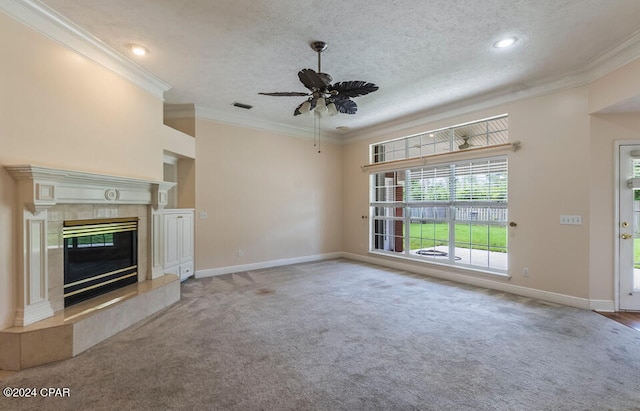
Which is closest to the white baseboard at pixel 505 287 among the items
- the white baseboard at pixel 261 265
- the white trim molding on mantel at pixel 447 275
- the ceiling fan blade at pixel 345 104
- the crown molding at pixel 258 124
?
the white trim molding on mantel at pixel 447 275

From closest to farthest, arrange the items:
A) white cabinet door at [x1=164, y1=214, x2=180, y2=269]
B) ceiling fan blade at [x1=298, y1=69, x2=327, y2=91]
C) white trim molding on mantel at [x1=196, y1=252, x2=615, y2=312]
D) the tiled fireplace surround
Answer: the tiled fireplace surround < ceiling fan blade at [x1=298, y1=69, x2=327, y2=91] < white trim molding on mantel at [x1=196, y1=252, x2=615, y2=312] < white cabinet door at [x1=164, y1=214, x2=180, y2=269]

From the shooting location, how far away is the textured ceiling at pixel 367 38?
8.36 feet

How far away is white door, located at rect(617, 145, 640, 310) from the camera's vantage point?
3609 mm

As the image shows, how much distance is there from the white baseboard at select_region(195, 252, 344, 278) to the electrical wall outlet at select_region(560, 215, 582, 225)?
175 inches

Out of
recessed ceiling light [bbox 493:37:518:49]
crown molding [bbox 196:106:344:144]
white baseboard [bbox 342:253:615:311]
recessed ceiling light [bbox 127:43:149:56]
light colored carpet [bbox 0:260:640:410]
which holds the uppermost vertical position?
recessed ceiling light [bbox 127:43:149:56]

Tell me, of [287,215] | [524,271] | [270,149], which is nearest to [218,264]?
[287,215]

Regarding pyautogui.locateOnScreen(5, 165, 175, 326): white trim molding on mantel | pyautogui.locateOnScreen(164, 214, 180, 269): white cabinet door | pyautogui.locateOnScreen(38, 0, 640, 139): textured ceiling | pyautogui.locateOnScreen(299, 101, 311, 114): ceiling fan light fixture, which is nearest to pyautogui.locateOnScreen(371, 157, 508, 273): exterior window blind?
pyautogui.locateOnScreen(38, 0, 640, 139): textured ceiling

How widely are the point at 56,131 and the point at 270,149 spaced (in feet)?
12.1

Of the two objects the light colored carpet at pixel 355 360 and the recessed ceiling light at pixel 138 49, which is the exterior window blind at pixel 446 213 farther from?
the recessed ceiling light at pixel 138 49

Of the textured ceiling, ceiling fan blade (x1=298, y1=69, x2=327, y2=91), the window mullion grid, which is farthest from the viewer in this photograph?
the window mullion grid

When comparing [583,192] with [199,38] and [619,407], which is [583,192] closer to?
[619,407]

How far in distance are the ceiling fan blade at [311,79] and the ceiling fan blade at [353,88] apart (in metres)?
0.13

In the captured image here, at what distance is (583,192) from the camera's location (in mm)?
3727

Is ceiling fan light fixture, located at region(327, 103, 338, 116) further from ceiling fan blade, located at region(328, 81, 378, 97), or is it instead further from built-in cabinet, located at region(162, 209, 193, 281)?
built-in cabinet, located at region(162, 209, 193, 281)
